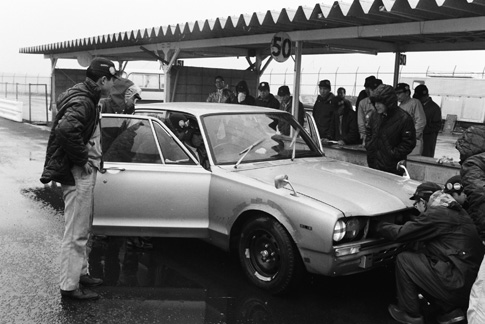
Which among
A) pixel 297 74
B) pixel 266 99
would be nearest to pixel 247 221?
pixel 297 74

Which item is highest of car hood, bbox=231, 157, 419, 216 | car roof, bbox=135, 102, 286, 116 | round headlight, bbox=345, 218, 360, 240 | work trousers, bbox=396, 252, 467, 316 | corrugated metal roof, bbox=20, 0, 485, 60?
corrugated metal roof, bbox=20, 0, 485, 60

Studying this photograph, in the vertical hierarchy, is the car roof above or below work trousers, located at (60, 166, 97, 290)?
above

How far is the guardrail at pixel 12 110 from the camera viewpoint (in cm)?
2068

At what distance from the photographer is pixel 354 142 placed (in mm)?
8672

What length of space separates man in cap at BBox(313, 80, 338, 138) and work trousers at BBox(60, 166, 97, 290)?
226 inches

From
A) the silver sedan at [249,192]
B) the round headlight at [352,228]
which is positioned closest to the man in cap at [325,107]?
the silver sedan at [249,192]

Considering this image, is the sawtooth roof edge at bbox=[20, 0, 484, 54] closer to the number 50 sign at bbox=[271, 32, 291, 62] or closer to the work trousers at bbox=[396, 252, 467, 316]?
the number 50 sign at bbox=[271, 32, 291, 62]

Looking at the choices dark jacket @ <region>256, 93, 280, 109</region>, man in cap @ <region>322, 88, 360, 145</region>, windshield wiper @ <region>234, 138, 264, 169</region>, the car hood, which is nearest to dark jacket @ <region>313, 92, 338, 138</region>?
man in cap @ <region>322, 88, 360, 145</region>

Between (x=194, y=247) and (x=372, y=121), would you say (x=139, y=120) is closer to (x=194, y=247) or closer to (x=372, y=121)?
(x=194, y=247)

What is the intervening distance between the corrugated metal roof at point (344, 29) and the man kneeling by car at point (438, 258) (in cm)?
298

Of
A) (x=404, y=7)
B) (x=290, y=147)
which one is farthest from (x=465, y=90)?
(x=290, y=147)

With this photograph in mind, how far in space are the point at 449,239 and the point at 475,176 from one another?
540 millimetres

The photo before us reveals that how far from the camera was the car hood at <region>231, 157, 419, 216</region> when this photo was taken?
4129 mm

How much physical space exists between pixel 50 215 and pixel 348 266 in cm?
459
